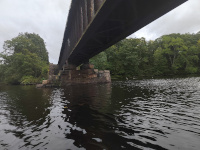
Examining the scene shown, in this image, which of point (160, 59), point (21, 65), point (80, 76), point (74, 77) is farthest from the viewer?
point (160, 59)

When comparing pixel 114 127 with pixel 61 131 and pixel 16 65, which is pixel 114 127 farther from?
pixel 16 65

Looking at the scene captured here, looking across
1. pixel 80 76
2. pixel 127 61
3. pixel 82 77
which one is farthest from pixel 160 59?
pixel 80 76

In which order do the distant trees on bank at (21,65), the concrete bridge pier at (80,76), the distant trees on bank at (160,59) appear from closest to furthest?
the concrete bridge pier at (80,76), the distant trees on bank at (21,65), the distant trees on bank at (160,59)

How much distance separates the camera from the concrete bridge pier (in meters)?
25.3

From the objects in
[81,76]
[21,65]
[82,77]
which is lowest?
[82,77]

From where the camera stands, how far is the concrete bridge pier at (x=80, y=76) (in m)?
25.3

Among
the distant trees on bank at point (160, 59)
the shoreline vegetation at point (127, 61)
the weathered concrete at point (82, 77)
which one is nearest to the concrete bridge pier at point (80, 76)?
the weathered concrete at point (82, 77)

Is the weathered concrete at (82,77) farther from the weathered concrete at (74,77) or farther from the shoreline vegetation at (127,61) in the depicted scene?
the shoreline vegetation at (127,61)

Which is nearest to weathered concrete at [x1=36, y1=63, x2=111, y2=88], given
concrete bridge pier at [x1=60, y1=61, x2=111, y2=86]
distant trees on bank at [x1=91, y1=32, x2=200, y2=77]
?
concrete bridge pier at [x1=60, y1=61, x2=111, y2=86]

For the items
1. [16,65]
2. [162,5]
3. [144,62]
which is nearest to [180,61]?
[144,62]

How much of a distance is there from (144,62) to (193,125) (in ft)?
202

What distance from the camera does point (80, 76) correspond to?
26375mm

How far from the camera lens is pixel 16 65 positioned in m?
49.0

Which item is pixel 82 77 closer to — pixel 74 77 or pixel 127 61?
pixel 74 77
